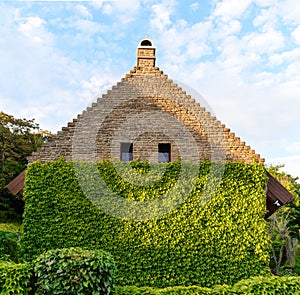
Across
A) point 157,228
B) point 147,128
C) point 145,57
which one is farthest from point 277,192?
point 145,57

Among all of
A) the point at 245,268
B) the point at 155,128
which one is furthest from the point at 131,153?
the point at 245,268

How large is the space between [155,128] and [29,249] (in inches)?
202

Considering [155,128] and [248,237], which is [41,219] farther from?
[248,237]

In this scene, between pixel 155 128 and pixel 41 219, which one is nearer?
pixel 41 219

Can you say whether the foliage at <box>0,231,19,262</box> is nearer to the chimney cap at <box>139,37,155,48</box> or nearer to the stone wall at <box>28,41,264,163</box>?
the stone wall at <box>28,41,264,163</box>

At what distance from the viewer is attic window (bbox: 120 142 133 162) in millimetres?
10755

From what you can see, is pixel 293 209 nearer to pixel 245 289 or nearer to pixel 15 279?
pixel 245 289

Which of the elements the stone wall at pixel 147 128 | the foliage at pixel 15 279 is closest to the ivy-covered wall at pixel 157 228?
the stone wall at pixel 147 128

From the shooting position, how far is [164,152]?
36.1ft

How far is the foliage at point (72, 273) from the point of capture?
18.5ft

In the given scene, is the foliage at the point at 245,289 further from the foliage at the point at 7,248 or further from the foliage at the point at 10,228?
the foliage at the point at 10,228

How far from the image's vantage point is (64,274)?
5.65m

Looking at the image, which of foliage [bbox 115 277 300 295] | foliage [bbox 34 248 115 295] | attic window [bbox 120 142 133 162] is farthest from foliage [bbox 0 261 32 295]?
attic window [bbox 120 142 133 162]

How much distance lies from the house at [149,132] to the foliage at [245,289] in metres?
4.06
